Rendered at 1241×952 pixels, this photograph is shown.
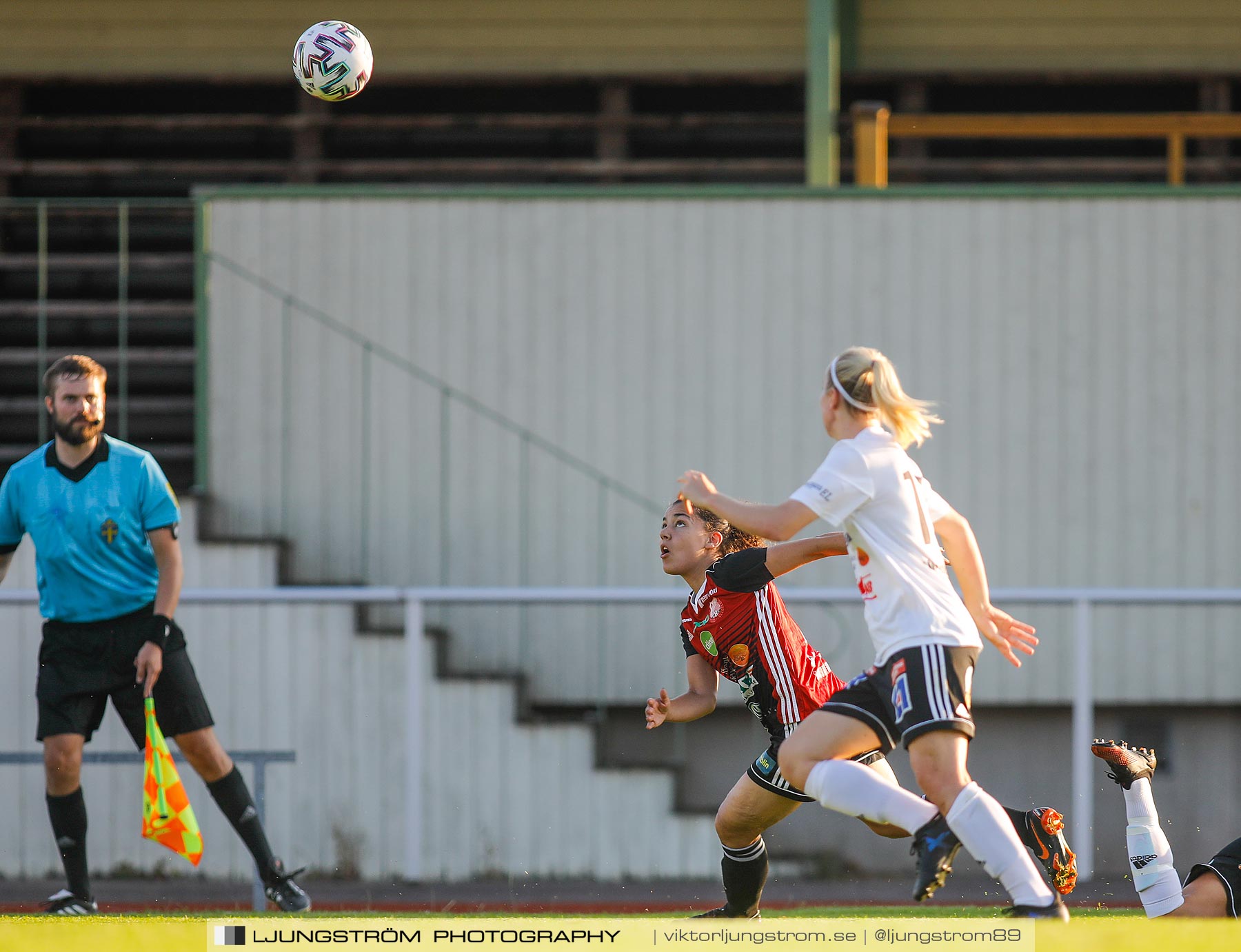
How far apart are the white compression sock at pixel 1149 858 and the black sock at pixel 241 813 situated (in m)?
3.58

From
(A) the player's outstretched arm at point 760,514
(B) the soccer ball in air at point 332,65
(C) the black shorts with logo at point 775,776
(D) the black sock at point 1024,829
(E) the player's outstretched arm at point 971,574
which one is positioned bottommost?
(D) the black sock at point 1024,829

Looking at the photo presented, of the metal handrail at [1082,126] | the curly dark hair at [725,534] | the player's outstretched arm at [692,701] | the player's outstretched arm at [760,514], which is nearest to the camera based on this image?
the player's outstretched arm at [760,514]

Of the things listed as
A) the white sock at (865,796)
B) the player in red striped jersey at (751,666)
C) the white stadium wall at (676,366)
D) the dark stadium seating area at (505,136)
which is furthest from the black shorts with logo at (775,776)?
the dark stadium seating area at (505,136)

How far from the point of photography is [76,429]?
6371 mm

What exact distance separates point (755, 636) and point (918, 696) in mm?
1021

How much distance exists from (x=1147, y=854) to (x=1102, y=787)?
285 cm

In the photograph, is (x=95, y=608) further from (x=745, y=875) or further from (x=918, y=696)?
(x=918, y=696)

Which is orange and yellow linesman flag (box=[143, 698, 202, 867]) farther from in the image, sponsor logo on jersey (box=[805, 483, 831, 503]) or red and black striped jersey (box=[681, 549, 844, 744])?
sponsor logo on jersey (box=[805, 483, 831, 503])

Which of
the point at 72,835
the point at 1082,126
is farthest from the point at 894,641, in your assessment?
the point at 1082,126

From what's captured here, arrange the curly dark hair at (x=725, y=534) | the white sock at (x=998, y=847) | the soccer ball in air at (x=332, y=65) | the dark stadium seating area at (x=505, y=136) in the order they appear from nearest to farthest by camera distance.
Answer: the white sock at (x=998, y=847)
the curly dark hair at (x=725, y=534)
the soccer ball in air at (x=332, y=65)
the dark stadium seating area at (x=505, y=136)

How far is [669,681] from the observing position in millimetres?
9078

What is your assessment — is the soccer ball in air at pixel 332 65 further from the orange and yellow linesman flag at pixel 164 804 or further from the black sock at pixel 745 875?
the black sock at pixel 745 875

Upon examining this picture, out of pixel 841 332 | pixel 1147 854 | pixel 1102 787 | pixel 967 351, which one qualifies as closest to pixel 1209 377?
pixel 967 351

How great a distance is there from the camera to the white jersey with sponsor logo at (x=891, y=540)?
466cm
